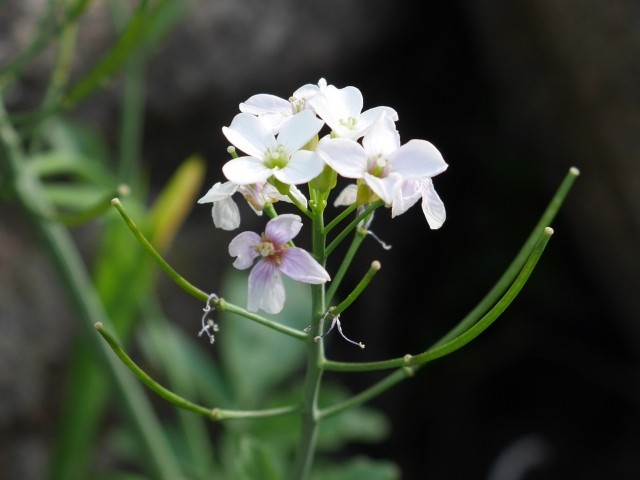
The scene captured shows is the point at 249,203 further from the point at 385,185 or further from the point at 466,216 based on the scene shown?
the point at 466,216

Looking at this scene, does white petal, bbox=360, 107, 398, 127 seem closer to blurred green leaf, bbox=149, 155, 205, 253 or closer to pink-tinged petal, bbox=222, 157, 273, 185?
pink-tinged petal, bbox=222, 157, 273, 185

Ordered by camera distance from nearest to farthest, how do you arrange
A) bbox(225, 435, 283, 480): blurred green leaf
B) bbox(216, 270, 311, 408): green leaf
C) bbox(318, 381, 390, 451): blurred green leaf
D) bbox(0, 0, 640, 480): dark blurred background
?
bbox(225, 435, 283, 480): blurred green leaf → bbox(318, 381, 390, 451): blurred green leaf → bbox(216, 270, 311, 408): green leaf → bbox(0, 0, 640, 480): dark blurred background

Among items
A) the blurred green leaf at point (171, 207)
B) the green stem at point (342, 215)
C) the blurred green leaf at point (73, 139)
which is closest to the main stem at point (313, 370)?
the green stem at point (342, 215)

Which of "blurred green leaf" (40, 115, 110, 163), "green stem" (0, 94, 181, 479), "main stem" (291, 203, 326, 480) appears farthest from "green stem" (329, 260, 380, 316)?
"blurred green leaf" (40, 115, 110, 163)

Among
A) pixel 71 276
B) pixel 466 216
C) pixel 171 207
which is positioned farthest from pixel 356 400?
pixel 466 216

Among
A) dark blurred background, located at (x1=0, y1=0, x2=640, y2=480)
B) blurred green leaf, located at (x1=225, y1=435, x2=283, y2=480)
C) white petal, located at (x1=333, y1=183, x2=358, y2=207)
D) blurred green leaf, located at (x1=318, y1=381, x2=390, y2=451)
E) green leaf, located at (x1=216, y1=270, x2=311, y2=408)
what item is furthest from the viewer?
dark blurred background, located at (x1=0, y1=0, x2=640, y2=480)

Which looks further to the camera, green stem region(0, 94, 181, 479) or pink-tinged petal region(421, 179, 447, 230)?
green stem region(0, 94, 181, 479)

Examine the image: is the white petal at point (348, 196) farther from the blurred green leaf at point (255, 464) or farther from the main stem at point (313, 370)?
the blurred green leaf at point (255, 464)
